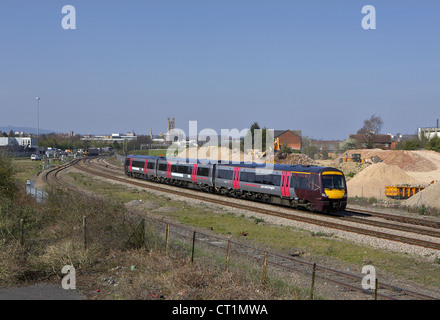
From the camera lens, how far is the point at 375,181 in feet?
138

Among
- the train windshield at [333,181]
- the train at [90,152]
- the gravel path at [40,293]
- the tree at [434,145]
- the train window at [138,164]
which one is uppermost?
the tree at [434,145]

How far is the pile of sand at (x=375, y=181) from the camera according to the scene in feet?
133

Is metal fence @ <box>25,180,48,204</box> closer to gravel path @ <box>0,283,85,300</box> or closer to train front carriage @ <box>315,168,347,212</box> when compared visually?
gravel path @ <box>0,283,85,300</box>

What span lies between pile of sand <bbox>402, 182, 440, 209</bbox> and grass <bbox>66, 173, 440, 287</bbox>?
13414mm

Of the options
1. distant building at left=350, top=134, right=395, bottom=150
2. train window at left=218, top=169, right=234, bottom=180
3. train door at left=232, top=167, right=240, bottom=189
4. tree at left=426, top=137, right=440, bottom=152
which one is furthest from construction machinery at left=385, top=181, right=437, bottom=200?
distant building at left=350, top=134, right=395, bottom=150

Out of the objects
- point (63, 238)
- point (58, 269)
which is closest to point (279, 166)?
point (63, 238)

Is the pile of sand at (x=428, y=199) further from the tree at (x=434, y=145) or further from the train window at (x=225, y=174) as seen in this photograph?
the tree at (x=434, y=145)

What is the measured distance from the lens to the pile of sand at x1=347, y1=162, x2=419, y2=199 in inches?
1592

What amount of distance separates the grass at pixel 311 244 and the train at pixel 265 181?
4.40 meters

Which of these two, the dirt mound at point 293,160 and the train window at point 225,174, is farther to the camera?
the dirt mound at point 293,160

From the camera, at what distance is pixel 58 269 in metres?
13.6

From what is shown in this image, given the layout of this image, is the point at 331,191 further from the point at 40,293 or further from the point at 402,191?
the point at 40,293

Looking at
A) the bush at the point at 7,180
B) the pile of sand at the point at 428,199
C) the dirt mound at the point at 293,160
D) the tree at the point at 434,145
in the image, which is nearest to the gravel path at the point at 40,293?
the bush at the point at 7,180
